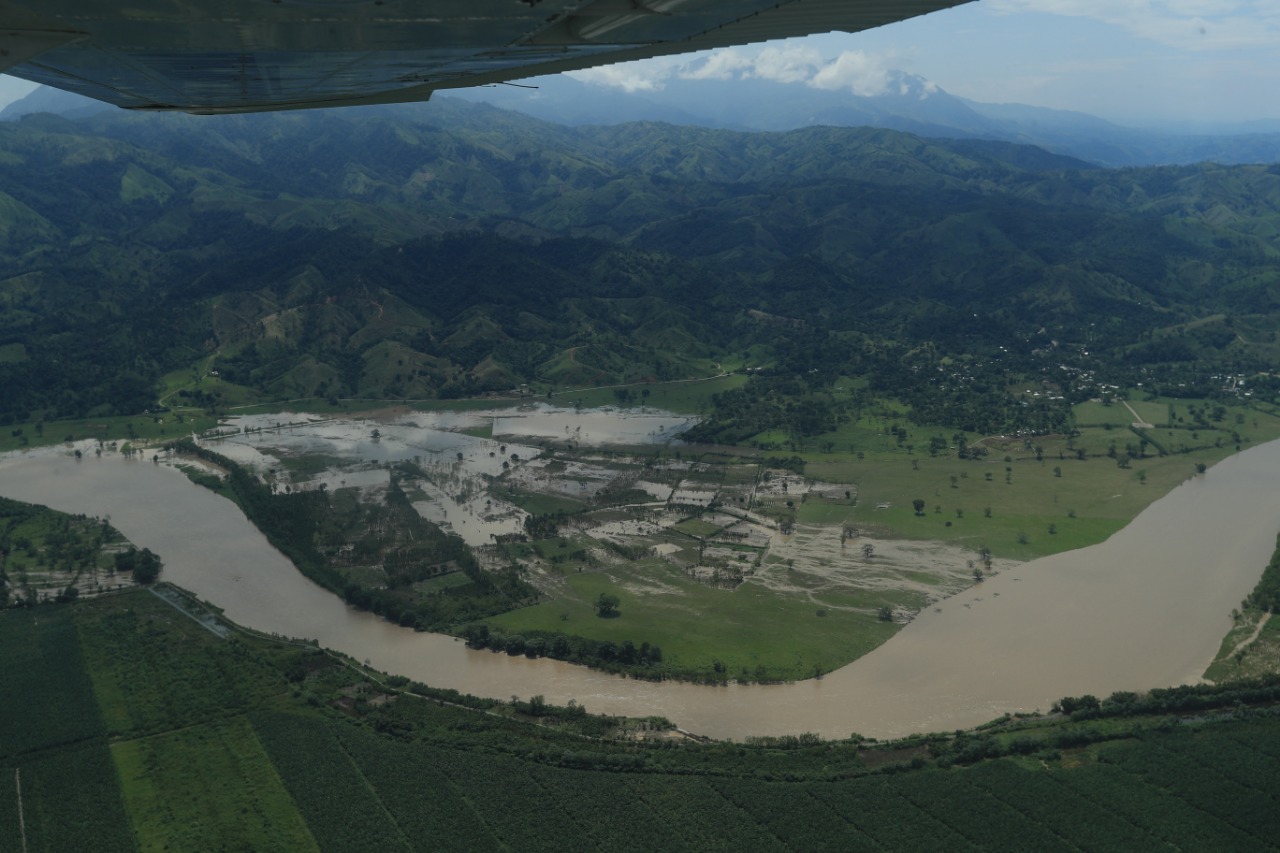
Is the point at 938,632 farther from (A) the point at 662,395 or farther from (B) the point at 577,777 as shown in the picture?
(A) the point at 662,395

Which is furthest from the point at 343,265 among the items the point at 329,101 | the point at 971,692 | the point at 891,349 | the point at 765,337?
the point at 329,101

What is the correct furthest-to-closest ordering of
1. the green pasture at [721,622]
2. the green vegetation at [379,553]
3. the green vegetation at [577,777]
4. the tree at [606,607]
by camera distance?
the green vegetation at [379,553] → the tree at [606,607] → the green pasture at [721,622] → the green vegetation at [577,777]

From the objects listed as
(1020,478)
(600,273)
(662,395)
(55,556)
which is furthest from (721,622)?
(600,273)

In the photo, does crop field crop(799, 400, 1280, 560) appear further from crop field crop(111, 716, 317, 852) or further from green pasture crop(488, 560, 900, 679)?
crop field crop(111, 716, 317, 852)

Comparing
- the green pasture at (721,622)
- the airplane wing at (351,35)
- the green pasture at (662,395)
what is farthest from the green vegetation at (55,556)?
the airplane wing at (351,35)

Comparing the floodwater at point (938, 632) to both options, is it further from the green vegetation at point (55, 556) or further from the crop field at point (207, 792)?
the crop field at point (207, 792)

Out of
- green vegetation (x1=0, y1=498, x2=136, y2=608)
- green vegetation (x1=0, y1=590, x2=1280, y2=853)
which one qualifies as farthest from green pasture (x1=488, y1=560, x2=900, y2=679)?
green vegetation (x1=0, y1=498, x2=136, y2=608)
